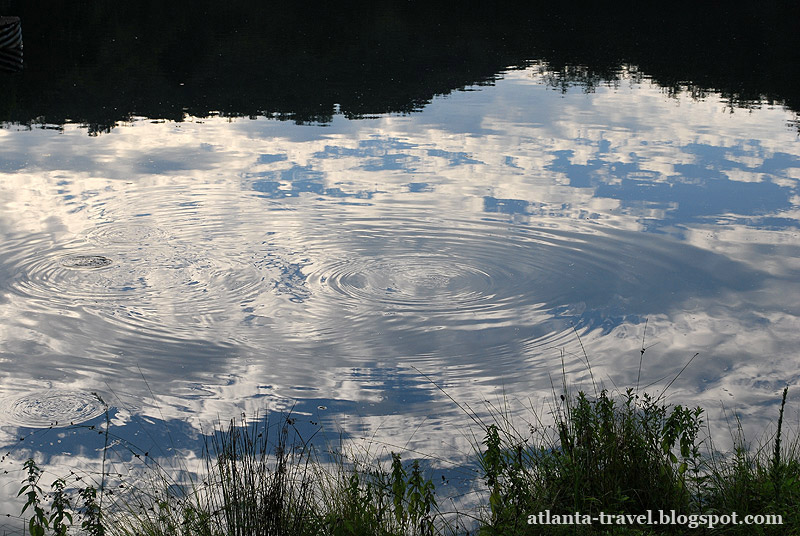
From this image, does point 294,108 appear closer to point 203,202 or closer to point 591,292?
point 203,202

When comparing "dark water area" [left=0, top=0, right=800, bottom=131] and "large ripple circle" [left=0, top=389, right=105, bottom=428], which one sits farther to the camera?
"dark water area" [left=0, top=0, right=800, bottom=131]

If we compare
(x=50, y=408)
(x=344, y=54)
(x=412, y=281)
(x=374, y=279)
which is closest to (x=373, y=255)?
(x=374, y=279)

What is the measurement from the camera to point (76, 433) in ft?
20.8

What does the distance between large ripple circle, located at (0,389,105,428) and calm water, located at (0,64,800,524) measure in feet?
0.08

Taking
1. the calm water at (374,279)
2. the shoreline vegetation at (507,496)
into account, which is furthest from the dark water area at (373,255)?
the shoreline vegetation at (507,496)

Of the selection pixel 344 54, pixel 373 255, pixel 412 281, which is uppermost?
pixel 344 54

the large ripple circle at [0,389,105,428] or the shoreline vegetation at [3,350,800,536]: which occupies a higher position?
the shoreline vegetation at [3,350,800,536]

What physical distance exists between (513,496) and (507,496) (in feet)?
0.11

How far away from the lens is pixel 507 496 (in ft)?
15.4

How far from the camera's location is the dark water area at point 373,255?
7.02 metres

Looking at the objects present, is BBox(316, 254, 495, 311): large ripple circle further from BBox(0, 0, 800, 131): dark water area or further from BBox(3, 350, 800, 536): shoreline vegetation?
BBox(0, 0, 800, 131): dark water area

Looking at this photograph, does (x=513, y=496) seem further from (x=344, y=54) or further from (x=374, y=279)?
(x=344, y=54)

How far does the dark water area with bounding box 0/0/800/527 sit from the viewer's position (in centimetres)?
702

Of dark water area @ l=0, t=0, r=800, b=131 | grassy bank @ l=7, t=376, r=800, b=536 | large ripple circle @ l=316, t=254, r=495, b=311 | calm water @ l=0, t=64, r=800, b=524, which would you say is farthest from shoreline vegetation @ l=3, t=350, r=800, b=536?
dark water area @ l=0, t=0, r=800, b=131
